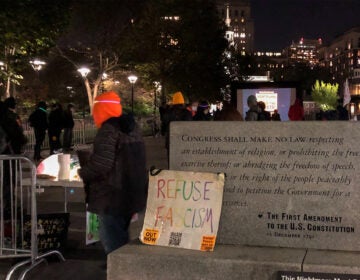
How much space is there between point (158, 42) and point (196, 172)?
37559 millimetres

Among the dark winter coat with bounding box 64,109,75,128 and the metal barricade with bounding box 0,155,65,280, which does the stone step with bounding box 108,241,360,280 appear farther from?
the dark winter coat with bounding box 64,109,75,128

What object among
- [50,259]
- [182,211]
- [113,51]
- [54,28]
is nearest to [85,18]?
[113,51]

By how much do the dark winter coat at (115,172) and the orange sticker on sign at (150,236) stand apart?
2.15 ft

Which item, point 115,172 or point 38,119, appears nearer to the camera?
point 115,172

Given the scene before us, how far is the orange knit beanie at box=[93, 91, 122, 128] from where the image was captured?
218 inches

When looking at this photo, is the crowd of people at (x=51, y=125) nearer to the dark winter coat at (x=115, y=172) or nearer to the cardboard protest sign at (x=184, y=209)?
the dark winter coat at (x=115, y=172)

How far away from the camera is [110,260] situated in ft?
15.0

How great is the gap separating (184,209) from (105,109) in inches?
53.7

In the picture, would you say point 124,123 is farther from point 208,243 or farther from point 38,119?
point 38,119

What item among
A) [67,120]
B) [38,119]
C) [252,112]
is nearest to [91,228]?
[252,112]

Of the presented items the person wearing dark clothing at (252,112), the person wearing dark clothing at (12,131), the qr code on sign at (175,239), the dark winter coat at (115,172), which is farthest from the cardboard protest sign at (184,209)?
the person wearing dark clothing at (252,112)

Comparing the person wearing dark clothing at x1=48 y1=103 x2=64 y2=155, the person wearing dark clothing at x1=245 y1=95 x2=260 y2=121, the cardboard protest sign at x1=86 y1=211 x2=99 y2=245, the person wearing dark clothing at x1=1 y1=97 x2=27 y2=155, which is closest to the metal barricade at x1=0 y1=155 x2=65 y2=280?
the cardboard protest sign at x1=86 y1=211 x2=99 y2=245

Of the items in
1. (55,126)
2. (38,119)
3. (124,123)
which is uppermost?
(124,123)

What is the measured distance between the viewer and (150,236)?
190 inches
